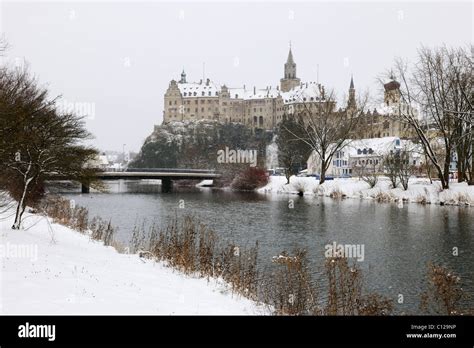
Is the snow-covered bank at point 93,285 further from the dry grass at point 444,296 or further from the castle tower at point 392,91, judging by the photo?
the castle tower at point 392,91

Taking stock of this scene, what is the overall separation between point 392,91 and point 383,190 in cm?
1160

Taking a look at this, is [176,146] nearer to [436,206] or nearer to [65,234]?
[436,206]

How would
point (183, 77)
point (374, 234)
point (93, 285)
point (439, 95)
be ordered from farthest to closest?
1. point (183, 77)
2. point (439, 95)
3. point (374, 234)
4. point (93, 285)

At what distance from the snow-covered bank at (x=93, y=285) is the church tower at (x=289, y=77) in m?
165

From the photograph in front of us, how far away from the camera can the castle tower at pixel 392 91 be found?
45.2m

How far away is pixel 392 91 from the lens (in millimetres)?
46844

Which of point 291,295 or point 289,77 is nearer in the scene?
point 291,295

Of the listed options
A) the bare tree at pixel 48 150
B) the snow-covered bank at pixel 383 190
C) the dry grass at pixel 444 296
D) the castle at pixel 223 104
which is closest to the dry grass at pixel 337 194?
the snow-covered bank at pixel 383 190

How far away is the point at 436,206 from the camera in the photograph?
42.4 m

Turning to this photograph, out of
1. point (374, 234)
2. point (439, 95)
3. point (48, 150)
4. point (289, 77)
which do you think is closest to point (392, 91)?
point (439, 95)

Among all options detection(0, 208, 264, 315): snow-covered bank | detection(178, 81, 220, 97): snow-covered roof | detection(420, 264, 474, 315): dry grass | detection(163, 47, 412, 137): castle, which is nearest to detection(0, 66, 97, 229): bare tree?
detection(0, 208, 264, 315): snow-covered bank

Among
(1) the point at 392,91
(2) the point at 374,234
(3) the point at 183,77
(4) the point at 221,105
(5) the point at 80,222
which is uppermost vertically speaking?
(3) the point at 183,77

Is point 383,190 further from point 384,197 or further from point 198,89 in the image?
point 198,89
